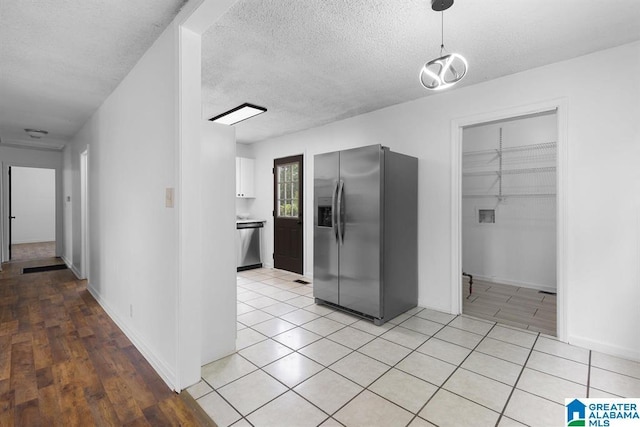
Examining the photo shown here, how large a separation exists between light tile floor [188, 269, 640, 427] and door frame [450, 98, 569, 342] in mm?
353

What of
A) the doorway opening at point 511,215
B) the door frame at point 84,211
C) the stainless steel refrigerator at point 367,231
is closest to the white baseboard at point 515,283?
the doorway opening at point 511,215

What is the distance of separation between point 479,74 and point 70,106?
4735 millimetres

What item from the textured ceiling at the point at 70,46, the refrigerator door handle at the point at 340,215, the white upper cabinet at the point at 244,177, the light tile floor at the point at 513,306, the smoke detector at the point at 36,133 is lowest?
the light tile floor at the point at 513,306

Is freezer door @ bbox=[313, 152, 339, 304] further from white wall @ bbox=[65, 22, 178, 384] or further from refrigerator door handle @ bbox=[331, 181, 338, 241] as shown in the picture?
white wall @ bbox=[65, 22, 178, 384]

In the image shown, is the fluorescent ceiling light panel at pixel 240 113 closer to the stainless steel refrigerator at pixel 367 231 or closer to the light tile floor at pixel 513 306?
the stainless steel refrigerator at pixel 367 231

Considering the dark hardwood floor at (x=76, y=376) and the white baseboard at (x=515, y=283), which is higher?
the white baseboard at (x=515, y=283)

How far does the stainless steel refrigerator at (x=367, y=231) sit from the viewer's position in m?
3.13


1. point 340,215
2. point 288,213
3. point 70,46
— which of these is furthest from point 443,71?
point 288,213

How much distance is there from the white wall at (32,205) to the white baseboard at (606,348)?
11779 mm

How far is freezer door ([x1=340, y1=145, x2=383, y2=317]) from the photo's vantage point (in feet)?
10.2

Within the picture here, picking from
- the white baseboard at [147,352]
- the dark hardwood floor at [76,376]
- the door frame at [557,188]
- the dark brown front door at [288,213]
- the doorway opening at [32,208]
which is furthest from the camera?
the doorway opening at [32,208]

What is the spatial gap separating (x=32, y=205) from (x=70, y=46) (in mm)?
9196

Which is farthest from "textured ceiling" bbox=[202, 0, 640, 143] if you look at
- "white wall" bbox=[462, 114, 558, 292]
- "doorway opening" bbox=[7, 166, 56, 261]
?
"doorway opening" bbox=[7, 166, 56, 261]

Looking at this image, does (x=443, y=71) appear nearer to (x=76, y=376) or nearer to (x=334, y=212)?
(x=334, y=212)
